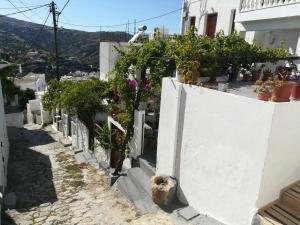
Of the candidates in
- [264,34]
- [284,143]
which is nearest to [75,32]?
[264,34]

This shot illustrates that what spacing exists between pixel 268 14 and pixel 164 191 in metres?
7.27

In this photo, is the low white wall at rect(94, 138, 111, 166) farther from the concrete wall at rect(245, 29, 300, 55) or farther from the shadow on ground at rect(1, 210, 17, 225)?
the concrete wall at rect(245, 29, 300, 55)

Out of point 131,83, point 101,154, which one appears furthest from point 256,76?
point 101,154

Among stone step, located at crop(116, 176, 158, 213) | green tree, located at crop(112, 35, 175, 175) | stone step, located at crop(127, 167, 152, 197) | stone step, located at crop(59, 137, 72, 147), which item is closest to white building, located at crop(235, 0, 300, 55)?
green tree, located at crop(112, 35, 175, 175)

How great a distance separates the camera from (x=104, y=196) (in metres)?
9.62

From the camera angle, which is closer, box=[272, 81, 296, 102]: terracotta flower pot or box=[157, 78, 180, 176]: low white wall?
box=[272, 81, 296, 102]: terracotta flower pot

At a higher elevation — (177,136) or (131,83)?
(131,83)

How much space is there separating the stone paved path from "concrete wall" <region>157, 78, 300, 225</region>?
4.85 feet

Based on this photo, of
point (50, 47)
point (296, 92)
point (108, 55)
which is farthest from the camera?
point (50, 47)

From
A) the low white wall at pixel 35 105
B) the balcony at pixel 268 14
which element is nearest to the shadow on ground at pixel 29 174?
the low white wall at pixel 35 105

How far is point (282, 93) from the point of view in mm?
5699

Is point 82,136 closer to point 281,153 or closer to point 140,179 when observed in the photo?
point 140,179

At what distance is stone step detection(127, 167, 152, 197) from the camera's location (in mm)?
8789

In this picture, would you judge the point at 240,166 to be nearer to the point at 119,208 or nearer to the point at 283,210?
the point at 283,210
